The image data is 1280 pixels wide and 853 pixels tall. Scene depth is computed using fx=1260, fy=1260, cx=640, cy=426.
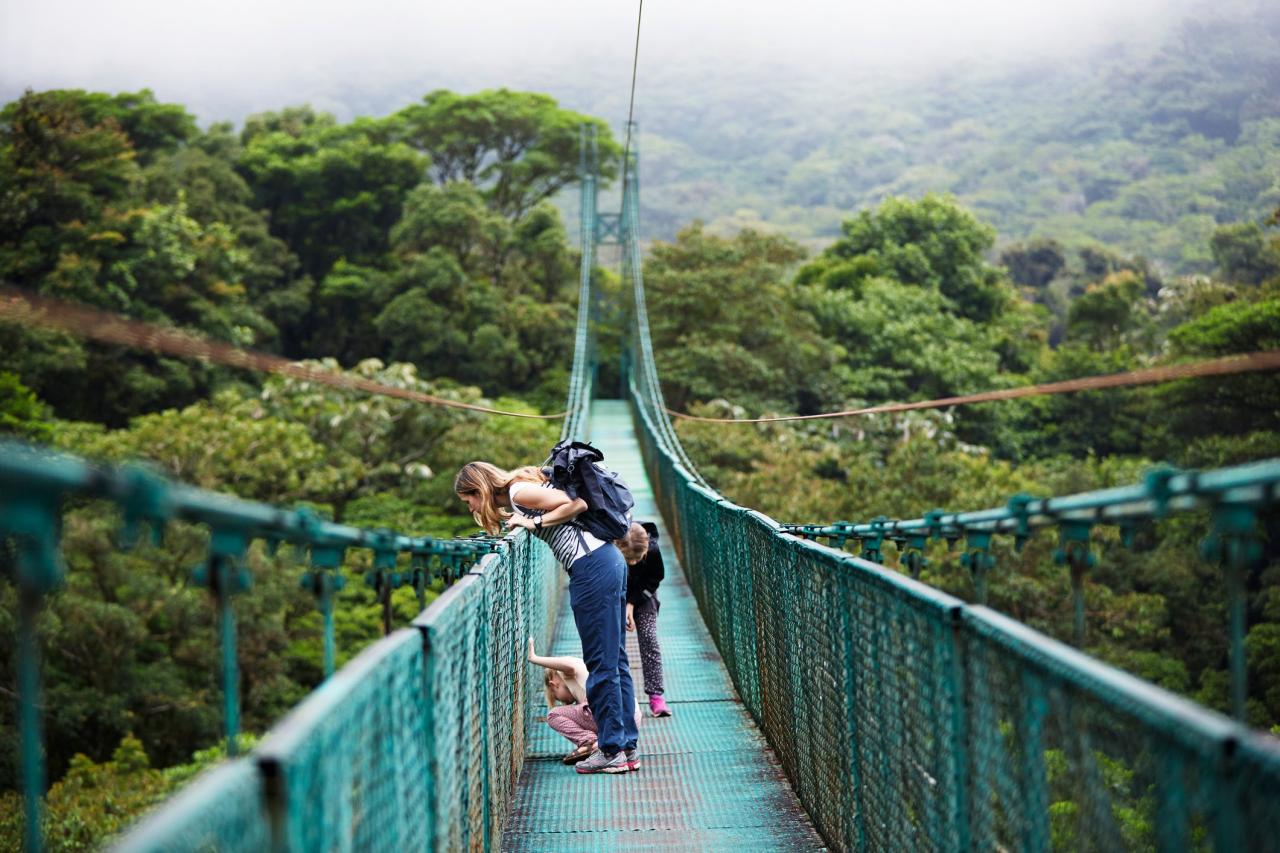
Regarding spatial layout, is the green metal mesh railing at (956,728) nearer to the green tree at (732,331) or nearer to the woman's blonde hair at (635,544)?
the woman's blonde hair at (635,544)

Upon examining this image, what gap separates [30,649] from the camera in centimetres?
100

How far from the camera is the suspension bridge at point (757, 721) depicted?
43.8 inches

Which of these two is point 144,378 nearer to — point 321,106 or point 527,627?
point 527,627

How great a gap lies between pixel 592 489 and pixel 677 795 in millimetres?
926

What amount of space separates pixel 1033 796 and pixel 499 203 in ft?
101

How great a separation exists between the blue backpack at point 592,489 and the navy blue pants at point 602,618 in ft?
0.23

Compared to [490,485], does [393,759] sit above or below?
below

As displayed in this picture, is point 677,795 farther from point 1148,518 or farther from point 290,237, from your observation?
point 290,237

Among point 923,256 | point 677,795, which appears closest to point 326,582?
point 677,795

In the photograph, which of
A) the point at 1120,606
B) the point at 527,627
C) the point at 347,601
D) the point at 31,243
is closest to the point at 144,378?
the point at 31,243

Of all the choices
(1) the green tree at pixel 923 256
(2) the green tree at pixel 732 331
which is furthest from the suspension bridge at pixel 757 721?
(1) the green tree at pixel 923 256

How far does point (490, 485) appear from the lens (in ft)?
10.7

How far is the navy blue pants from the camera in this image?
11.2 ft

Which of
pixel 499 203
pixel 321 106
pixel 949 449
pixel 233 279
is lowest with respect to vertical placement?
pixel 949 449
